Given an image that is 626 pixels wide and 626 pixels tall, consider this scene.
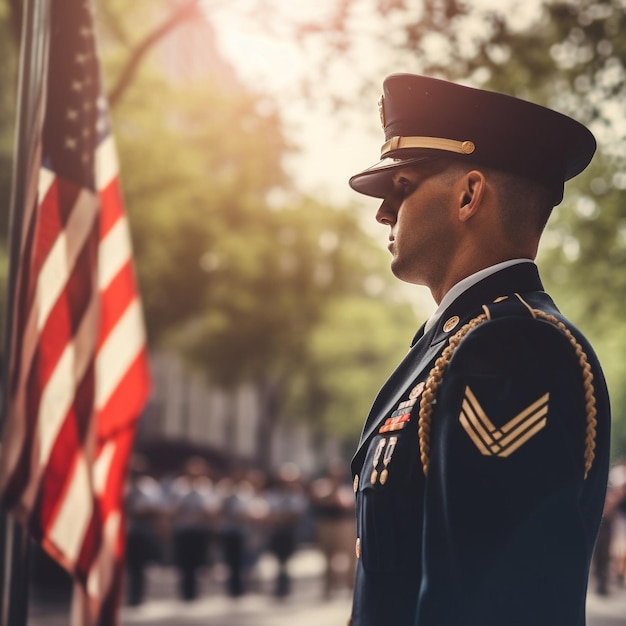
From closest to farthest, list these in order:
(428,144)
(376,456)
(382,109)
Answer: (376,456)
(428,144)
(382,109)

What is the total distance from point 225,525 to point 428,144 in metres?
15.9

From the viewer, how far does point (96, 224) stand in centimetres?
485

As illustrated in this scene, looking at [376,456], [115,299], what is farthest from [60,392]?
[376,456]

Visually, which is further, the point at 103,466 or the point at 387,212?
the point at 103,466

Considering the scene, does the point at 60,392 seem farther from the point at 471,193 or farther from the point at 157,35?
the point at 157,35

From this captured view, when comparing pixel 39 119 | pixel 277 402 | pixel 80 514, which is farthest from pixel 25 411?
pixel 277 402

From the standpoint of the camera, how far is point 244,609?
16.2m

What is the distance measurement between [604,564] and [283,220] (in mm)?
8623

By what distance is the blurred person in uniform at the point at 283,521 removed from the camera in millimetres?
17938

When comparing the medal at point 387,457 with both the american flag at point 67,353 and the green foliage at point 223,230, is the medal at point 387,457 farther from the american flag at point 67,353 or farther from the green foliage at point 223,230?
the green foliage at point 223,230

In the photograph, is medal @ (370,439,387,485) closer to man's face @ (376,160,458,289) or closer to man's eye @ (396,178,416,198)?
man's face @ (376,160,458,289)

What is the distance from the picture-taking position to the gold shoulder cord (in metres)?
2.23

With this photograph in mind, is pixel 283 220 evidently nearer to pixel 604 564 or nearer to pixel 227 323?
pixel 227 323

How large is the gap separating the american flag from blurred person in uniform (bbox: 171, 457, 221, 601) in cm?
1215
